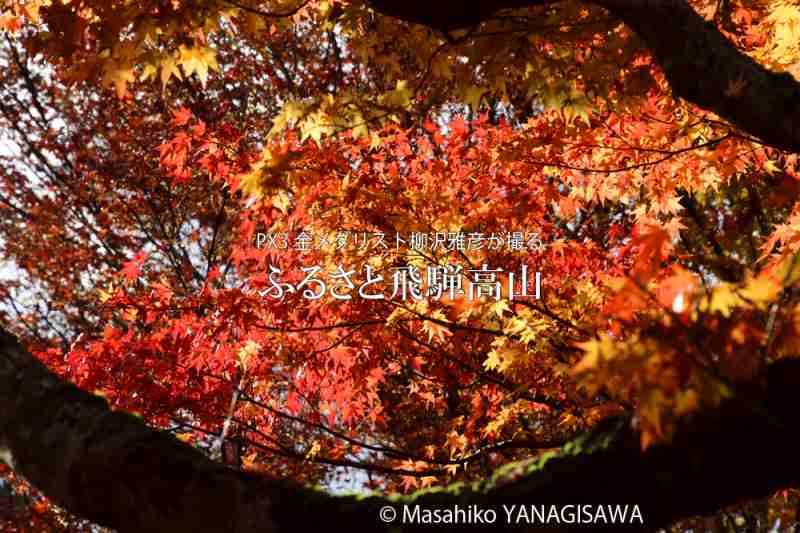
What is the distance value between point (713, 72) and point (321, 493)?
90.5 inches

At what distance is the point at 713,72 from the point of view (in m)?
2.63

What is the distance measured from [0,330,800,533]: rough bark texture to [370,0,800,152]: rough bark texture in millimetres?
1253

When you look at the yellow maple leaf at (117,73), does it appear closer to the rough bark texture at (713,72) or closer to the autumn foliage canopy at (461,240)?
the autumn foliage canopy at (461,240)

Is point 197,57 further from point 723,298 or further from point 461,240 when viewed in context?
point 723,298

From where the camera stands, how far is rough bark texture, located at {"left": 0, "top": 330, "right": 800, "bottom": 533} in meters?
1.74

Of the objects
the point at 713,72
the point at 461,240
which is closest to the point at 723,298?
the point at 713,72

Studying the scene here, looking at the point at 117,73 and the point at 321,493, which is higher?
the point at 117,73

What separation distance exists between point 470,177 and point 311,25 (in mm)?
6967

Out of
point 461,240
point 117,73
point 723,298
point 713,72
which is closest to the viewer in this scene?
point 723,298

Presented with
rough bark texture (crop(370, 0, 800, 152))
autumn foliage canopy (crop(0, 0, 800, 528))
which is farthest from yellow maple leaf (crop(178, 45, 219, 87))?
rough bark texture (crop(370, 0, 800, 152))

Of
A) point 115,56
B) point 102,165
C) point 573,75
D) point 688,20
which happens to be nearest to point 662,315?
point 688,20

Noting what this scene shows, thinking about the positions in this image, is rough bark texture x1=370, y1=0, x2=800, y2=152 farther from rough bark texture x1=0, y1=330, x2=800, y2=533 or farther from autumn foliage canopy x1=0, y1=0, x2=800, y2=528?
rough bark texture x1=0, y1=330, x2=800, y2=533

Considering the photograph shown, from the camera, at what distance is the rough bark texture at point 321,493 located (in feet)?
5.72

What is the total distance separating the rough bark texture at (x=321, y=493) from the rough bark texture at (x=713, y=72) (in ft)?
4.11
